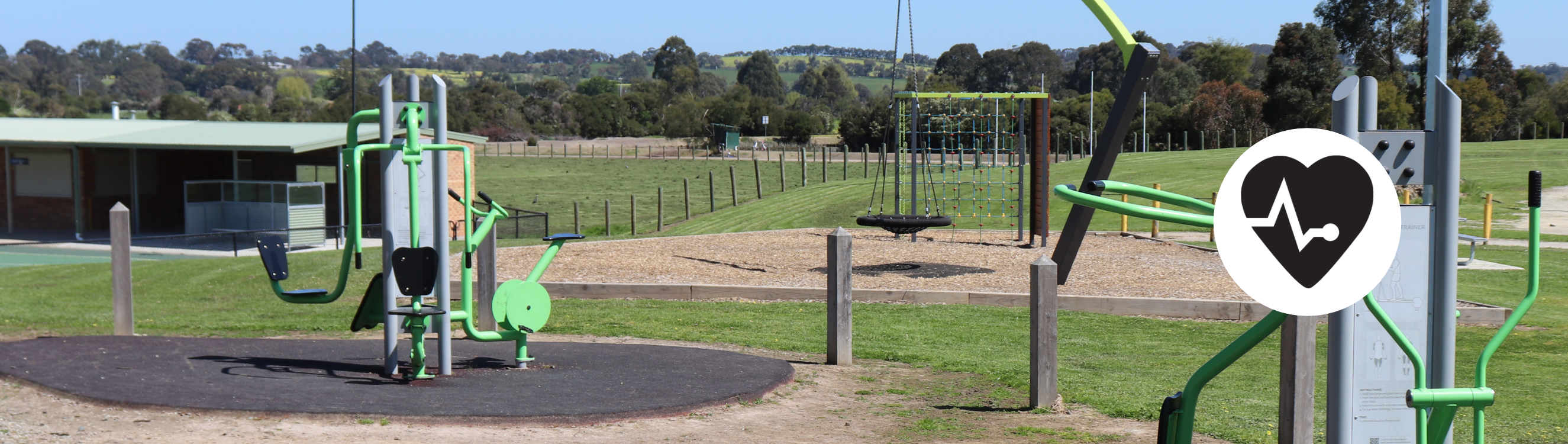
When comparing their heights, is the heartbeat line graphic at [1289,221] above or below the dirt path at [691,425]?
above

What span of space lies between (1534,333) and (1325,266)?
9.24 meters

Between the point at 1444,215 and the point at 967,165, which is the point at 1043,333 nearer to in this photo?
the point at 1444,215

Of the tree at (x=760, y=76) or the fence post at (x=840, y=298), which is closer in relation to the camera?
the fence post at (x=840, y=298)

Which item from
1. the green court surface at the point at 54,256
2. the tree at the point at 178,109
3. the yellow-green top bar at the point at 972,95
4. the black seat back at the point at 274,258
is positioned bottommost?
the green court surface at the point at 54,256

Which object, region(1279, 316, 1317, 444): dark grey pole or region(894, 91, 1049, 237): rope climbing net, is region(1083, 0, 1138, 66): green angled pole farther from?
region(894, 91, 1049, 237): rope climbing net

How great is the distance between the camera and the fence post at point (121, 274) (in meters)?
9.38

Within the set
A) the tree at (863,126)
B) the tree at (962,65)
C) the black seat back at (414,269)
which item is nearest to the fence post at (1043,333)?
the black seat back at (414,269)

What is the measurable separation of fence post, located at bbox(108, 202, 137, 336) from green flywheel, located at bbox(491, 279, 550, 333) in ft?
13.0

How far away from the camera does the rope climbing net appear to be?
17.3 metres

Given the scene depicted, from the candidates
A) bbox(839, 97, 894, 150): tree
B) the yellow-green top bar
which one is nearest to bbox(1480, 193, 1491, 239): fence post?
the yellow-green top bar

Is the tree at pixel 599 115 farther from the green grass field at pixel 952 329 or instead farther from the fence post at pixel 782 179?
the green grass field at pixel 952 329

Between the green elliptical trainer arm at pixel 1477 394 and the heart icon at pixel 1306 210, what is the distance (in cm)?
59

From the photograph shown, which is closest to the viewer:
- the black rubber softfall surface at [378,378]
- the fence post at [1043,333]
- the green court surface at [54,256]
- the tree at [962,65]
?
the black rubber softfall surface at [378,378]

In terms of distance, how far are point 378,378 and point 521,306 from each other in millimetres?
987
